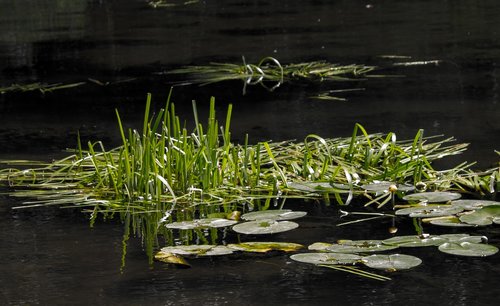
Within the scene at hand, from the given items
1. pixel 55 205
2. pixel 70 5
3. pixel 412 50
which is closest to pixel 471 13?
pixel 412 50

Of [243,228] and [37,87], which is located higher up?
[37,87]

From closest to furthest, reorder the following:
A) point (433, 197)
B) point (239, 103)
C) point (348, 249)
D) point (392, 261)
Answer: point (392, 261) → point (348, 249) → point (433, 197) → point (239, 103)

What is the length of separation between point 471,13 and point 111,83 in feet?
12.1

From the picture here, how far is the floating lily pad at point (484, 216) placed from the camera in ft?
9.46

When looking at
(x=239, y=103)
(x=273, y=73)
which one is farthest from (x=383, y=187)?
(x=273, y=73)

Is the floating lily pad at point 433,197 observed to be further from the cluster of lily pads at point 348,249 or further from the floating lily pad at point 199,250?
the floating lily pad at point 199,250

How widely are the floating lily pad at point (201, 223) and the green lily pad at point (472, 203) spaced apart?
620 millimetres

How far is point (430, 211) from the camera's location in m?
3.03

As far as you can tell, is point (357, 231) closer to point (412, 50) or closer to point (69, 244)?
point (69, 244)

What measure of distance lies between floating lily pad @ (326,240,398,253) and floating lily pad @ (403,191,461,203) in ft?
1.46

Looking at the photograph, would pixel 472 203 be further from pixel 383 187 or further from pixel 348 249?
pixel 348 249

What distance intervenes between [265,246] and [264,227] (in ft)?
0.51

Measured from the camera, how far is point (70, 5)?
499 inches

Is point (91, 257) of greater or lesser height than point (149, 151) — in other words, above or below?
below
